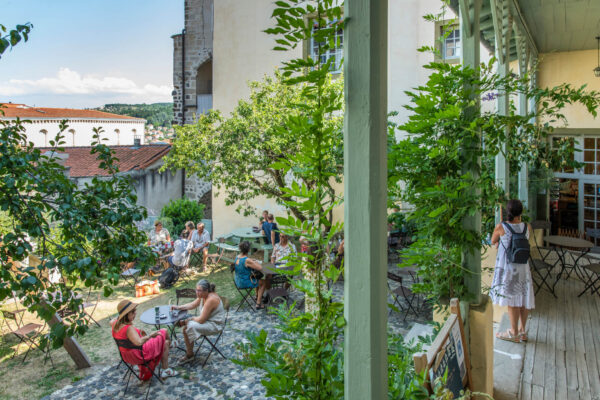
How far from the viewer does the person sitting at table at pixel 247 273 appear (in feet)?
25.7

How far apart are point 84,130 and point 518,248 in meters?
26.1

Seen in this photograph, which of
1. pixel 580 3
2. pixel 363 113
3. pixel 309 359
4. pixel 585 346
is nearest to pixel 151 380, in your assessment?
pixel 309 359

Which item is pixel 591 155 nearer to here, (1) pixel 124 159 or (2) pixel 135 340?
(2) pixel 135 340

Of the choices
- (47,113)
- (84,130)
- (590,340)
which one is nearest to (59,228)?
(590,340)

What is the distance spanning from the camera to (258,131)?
970cm

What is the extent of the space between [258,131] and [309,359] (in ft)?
27.1

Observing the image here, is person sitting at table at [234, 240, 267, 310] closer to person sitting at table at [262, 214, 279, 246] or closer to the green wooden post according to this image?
person sitting at table at [262, 214, 279, 246]

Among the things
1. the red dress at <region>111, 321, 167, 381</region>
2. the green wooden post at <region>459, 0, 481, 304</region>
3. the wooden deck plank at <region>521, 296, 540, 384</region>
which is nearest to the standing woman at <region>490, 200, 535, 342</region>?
the wooden deck plank at <region>521, 296, 540, 384</region>

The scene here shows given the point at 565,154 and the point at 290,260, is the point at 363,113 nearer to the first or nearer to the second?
the point at 290,260

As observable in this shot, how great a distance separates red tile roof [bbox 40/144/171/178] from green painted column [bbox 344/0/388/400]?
47.4ft

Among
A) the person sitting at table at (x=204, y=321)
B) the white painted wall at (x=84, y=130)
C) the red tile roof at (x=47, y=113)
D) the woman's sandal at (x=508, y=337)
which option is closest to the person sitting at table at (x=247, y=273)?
the person sitting at table at (x=204, y=321)

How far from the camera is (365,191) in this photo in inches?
58.7

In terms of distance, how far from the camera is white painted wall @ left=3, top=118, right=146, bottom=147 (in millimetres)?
22031

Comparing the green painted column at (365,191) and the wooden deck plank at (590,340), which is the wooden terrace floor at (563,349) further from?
the green painted column at (365,191)
